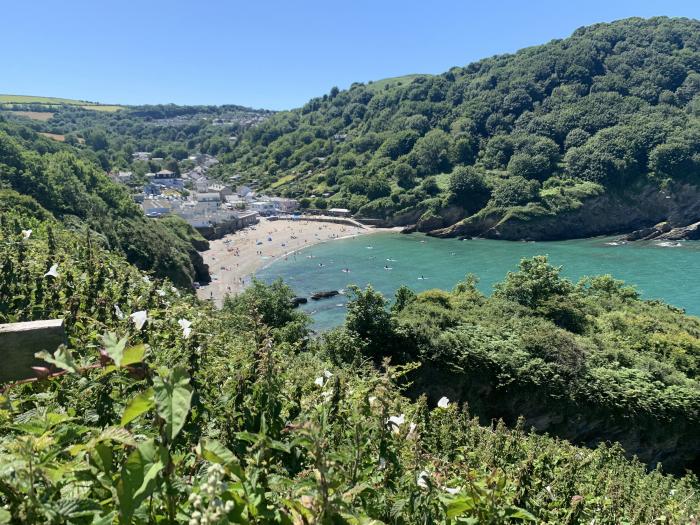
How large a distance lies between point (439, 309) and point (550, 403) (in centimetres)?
539

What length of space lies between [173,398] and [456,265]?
54.8 m

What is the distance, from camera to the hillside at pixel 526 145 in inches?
2869

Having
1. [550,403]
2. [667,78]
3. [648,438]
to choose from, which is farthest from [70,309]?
[667,78]

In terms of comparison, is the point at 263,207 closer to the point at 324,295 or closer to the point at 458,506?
the point at 324,295

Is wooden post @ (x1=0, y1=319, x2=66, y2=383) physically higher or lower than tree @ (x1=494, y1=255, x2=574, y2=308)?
higher

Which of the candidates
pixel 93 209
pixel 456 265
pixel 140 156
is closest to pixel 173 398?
pixel 93 209

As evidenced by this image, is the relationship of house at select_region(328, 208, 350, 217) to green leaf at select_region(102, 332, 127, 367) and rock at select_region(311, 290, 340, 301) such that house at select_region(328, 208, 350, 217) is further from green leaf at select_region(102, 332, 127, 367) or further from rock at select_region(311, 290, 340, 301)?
green leaf at select_region(102, 332, 127, 367)

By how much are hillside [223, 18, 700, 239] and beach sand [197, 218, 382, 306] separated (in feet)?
32.4

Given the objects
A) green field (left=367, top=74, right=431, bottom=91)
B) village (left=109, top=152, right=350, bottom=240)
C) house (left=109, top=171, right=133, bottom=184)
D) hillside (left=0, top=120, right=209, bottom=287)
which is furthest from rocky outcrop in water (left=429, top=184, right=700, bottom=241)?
green field (left=367, top=74, right=431, bottom=91)

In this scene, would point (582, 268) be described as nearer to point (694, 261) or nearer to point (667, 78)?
point (694, 261)

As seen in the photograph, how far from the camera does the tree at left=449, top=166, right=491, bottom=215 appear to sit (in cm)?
7562

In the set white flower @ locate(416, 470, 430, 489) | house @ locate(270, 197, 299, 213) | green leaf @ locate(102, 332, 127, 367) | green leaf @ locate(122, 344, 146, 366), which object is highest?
green leaf @ locate(102, 332, 127, 367)


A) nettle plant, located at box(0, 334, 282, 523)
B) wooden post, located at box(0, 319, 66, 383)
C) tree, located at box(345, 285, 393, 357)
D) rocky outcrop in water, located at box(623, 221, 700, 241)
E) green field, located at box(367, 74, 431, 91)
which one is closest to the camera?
nettle plant, located at box(0, 334, 282, 523)

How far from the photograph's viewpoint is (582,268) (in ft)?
171
